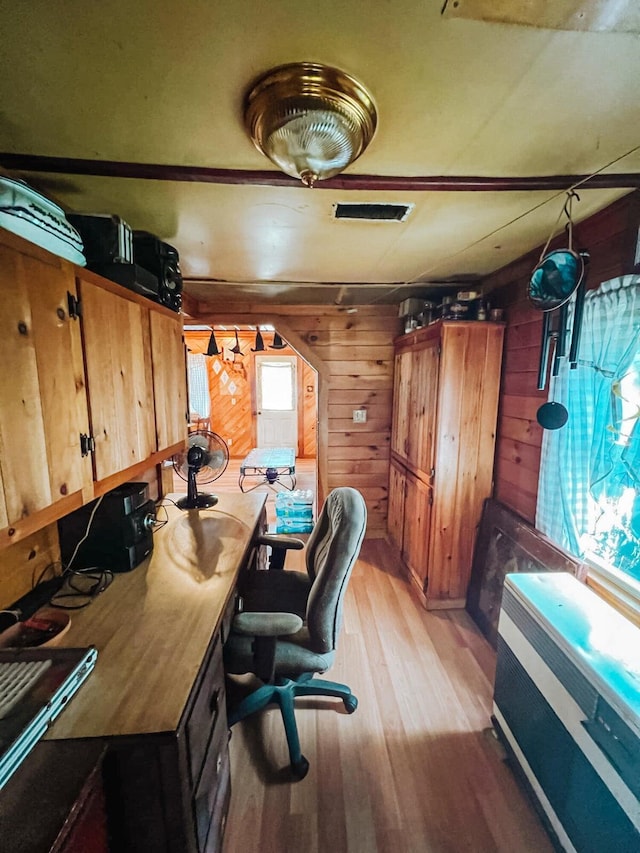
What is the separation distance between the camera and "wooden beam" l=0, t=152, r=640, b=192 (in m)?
1.07

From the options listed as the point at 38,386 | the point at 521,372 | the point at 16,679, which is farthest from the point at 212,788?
the point at 521,372

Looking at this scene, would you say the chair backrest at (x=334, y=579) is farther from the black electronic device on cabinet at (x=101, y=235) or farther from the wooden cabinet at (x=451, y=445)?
the black electronic device on cabinet at (x=101, y=235)

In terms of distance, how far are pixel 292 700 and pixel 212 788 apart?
1.71ft

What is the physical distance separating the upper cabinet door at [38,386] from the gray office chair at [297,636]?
0.83 metres

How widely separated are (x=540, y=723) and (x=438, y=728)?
21.7 inches

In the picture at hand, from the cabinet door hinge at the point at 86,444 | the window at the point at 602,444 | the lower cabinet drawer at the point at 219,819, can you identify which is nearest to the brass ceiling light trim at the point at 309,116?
the cabinet door hinge at the point at 86,444

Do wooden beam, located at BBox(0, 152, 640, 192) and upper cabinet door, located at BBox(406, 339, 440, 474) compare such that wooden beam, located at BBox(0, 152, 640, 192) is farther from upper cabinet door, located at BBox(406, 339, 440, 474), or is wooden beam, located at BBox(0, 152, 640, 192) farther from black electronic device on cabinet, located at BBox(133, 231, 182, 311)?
upper cabinet door, located at BBox(406, 339, 440, 474)

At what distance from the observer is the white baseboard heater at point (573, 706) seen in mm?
911

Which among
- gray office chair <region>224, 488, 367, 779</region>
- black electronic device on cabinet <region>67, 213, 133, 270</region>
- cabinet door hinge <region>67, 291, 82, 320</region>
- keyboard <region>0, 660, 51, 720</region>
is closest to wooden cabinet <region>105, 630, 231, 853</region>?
keyboard <region>0, 660, 51, 720</region>

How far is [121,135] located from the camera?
95cm

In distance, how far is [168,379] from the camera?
170 cm

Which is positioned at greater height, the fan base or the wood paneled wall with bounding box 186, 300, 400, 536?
the wood paneled wall with bounding box 186, 300, 400, 536

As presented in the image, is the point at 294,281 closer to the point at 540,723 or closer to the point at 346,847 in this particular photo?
the point at 540,723

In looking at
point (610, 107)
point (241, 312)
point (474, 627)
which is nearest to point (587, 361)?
point (610, 107)
